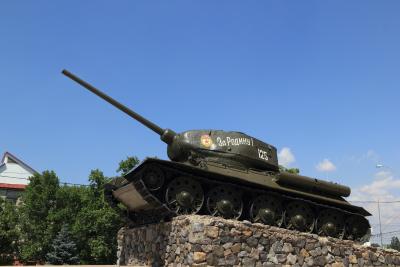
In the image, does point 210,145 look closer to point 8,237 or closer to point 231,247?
point 231,247

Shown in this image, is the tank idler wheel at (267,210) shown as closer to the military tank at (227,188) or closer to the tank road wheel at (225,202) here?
the military tank at (227,188)

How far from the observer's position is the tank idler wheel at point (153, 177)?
16.0 m

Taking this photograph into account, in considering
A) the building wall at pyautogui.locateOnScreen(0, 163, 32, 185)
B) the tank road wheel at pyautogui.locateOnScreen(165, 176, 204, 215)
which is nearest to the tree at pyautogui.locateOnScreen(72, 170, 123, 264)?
the tank road wheel at pyautogui.locateOnScreen(165, 176, 204, 215)

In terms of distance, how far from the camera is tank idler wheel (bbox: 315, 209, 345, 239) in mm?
19688

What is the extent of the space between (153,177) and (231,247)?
3.34 metres

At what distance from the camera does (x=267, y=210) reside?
705 inches

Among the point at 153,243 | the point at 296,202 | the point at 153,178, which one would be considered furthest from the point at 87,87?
the point at 296,202

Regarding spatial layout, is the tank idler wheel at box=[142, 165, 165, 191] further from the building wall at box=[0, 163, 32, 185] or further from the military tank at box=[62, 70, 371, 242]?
the building wall at box=[0, 163, 32, 185]

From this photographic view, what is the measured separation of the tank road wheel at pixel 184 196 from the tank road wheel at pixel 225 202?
0.43 metres

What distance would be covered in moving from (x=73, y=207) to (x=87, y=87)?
63.5ft

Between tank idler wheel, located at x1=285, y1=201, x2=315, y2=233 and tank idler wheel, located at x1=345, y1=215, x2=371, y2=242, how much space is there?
2348mm

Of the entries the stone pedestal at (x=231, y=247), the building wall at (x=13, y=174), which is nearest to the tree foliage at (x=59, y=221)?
the stone pedestal at (x=231, y=247)

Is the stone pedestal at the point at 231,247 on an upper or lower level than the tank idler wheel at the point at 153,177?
lower

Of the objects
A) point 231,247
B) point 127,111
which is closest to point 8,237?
point 127,111
